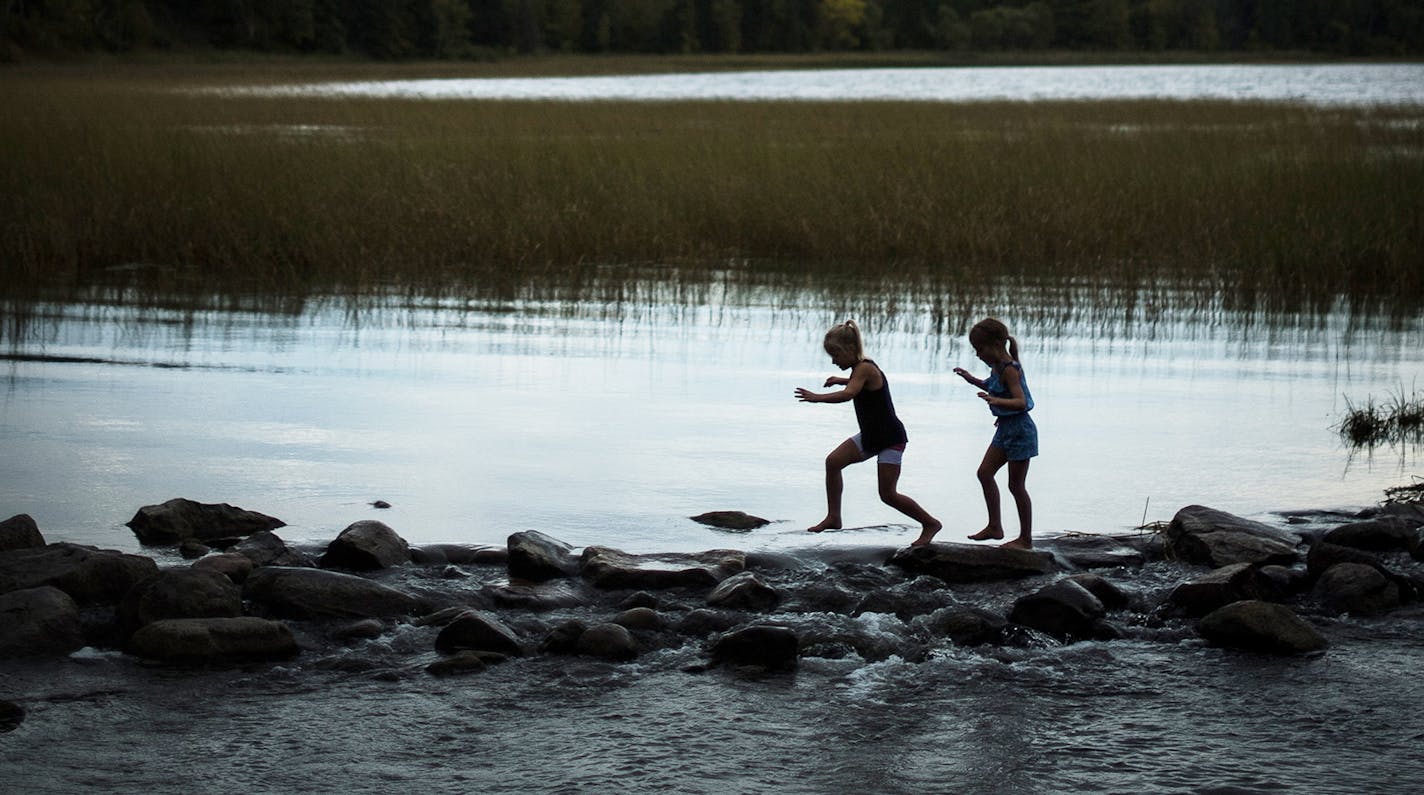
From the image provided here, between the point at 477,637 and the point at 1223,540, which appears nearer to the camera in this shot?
the point at 477,637

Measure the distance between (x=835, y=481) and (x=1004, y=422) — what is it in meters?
0.73

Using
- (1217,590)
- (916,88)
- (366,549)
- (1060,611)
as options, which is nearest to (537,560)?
(366,549)

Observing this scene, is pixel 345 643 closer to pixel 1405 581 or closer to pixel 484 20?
pixel 1405 581

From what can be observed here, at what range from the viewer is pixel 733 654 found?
519 centimetres

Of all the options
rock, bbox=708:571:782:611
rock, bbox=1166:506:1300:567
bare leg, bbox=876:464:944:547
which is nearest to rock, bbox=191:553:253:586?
rock, bbox=708:571:782:611

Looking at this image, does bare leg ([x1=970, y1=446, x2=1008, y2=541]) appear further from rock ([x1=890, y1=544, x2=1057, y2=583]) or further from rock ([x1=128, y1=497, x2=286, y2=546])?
rock ([x1=128, y1=497, x2=286, y2=546])

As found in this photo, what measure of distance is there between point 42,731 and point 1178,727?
315 cm

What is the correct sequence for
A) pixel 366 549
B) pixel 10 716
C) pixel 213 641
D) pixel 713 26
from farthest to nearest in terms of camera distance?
pixel 713 26 < pixel 366 549 < pixel 213 641 < pixel 10 716

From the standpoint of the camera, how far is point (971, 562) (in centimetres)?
609

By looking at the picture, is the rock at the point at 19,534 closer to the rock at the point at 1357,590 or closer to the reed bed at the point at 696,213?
the rock at the point at 1357,590

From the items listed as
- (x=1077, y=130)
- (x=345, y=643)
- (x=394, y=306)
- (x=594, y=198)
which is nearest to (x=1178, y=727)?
(x=345, y=643)

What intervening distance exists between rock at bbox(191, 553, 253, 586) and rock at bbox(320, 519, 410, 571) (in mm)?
300

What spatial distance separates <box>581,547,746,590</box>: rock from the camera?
588 centimetres

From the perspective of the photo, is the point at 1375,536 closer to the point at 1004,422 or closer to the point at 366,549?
the point at 1004,422
